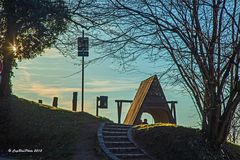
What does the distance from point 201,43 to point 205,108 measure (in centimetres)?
208

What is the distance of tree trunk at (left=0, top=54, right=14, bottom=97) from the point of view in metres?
21.9

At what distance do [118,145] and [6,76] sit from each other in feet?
36.2

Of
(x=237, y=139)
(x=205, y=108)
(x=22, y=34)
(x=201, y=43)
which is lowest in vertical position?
(x=237, y=139)

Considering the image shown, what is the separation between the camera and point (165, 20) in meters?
11.5

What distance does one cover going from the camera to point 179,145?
1199 centimetres

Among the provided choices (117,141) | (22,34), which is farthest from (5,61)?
(117,141)

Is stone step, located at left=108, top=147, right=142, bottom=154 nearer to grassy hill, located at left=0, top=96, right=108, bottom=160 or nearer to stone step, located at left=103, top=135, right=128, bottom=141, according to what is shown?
grassy hill, located at left=0, top=96, right=108, bottom=160

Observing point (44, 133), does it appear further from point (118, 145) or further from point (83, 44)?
point (83, 44)

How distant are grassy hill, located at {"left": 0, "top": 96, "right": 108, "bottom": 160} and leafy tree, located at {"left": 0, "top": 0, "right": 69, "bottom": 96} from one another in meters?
3.65

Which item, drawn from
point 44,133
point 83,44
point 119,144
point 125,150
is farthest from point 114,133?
point 83,44

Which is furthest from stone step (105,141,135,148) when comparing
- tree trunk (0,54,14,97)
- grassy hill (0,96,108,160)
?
tree trunk (0,54,14,97)

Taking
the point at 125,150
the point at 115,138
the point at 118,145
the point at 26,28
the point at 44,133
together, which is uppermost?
the point at 26,28

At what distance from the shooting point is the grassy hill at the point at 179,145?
11.7 metres

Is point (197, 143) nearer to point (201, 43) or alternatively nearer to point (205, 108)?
point (205, 108)
